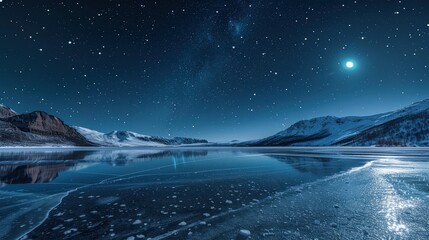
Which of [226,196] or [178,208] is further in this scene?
[226,196]

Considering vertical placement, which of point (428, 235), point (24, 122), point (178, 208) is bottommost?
point (428, 235)

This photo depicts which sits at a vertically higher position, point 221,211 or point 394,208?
point 221,211

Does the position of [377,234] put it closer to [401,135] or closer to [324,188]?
[324,188]

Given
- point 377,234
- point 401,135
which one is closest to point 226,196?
point 377,234

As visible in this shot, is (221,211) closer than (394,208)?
No

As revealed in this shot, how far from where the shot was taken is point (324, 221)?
197 inches

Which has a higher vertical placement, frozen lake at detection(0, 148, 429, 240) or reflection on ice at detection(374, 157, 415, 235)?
frozen lake at detection(0, 148, 429, 240)

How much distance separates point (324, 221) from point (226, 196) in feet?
10.8

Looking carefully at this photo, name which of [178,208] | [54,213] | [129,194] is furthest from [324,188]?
[54,213]

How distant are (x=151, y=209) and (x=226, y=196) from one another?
257 centimetres

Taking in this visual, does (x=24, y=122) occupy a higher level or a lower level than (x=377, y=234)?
higher

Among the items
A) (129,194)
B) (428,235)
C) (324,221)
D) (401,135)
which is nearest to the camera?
(428,235)

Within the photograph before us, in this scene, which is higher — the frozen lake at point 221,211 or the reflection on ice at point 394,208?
the frozen lake at point 221,211

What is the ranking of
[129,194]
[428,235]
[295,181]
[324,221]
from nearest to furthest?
[428,235] < [324,221] < [129,194] < [295,181]
